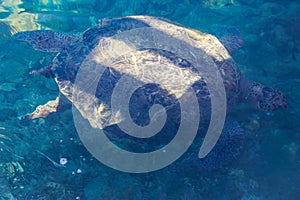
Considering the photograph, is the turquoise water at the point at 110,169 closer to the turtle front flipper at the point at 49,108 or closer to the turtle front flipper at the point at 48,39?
the turtle front flipper at the point at 49,108

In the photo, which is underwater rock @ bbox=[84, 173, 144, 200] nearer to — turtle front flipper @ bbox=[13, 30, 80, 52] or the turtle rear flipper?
the turtle rear flipper

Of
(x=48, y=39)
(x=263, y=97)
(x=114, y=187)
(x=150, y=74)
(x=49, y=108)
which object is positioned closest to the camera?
(x=150, y=74)

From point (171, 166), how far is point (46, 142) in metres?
2.15

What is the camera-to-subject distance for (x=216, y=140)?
4277 millimetres

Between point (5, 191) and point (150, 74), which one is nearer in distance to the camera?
point (150, 74)

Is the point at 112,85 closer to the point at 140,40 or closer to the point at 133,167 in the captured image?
the point at 140,40

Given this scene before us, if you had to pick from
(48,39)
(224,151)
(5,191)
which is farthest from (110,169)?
(48,39)

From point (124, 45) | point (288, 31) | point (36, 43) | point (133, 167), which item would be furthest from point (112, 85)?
point (288, 31)

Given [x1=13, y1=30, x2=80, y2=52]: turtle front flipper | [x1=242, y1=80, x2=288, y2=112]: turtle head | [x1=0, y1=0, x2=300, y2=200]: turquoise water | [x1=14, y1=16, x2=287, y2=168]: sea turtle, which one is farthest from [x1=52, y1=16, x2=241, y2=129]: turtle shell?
[x1=0, y1=0, x2=300, y2=200]: turquoise water

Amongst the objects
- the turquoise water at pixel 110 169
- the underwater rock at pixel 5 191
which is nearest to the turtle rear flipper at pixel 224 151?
the turquoise water at pixel 110 169

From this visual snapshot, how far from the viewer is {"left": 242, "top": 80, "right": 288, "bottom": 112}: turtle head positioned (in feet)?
15.2

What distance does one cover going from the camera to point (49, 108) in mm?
4863

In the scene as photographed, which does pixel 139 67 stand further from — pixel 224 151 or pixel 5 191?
pixel 5 191

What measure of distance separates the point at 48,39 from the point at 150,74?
8.52ft
